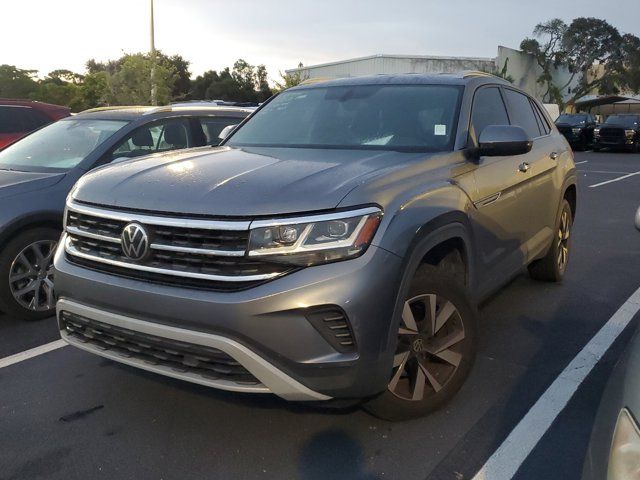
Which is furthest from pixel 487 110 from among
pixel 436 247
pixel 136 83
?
pixel 136 83

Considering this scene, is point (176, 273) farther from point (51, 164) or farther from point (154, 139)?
point (154, 139)

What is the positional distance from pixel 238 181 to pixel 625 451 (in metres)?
1.99

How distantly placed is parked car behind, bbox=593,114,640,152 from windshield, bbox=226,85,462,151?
26.2m

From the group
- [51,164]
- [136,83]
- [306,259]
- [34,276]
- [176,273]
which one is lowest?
[34,276]

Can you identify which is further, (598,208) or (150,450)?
(598,208)

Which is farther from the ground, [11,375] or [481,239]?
[481,239]

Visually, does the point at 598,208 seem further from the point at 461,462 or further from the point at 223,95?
the point at 223,95

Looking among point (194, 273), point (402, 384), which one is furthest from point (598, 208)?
point (194, 273)

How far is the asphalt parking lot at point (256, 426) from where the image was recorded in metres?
2.86

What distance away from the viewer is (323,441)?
10.1 feet

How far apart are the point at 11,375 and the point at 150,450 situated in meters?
1.41

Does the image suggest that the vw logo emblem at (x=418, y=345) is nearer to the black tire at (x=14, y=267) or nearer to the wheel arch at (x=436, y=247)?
the wheel arch at (x=436, y=247)

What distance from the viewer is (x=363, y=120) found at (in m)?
4.05

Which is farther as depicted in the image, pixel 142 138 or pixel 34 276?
pixel 142 138
